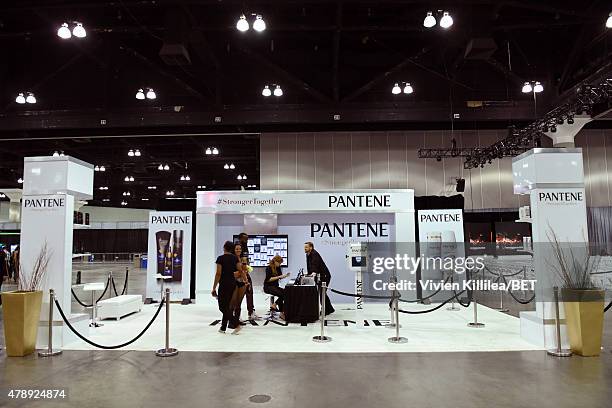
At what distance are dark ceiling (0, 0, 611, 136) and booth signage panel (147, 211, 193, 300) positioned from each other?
2257mm

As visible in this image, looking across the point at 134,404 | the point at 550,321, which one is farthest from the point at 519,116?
the point at 134,404

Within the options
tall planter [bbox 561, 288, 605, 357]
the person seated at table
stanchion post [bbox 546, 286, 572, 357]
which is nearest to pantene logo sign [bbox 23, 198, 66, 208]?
the person seated at table

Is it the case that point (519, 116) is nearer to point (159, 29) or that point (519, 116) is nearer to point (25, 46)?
point (159, 29)

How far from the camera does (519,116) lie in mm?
10266

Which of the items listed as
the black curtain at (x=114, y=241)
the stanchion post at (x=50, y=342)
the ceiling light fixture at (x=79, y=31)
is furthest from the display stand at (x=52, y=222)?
the black curtain at (x=114, y=241)

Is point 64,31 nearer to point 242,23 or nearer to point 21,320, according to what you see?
point 242,23

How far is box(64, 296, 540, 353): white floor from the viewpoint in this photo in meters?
5.65

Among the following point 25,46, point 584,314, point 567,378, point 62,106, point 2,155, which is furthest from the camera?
point 2,155

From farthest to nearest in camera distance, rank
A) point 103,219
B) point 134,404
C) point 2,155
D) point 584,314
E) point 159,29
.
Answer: point 103,219
point 2,155
point 159,29
point 584,314
point 134,404

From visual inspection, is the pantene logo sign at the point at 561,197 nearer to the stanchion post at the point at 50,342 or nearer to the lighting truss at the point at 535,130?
the lighting truss at the point at 535,130

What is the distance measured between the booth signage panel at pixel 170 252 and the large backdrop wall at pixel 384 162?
7.62 feet

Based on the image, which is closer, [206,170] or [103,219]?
[206,170]

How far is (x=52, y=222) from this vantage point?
590cm

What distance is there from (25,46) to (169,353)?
26.8ft
